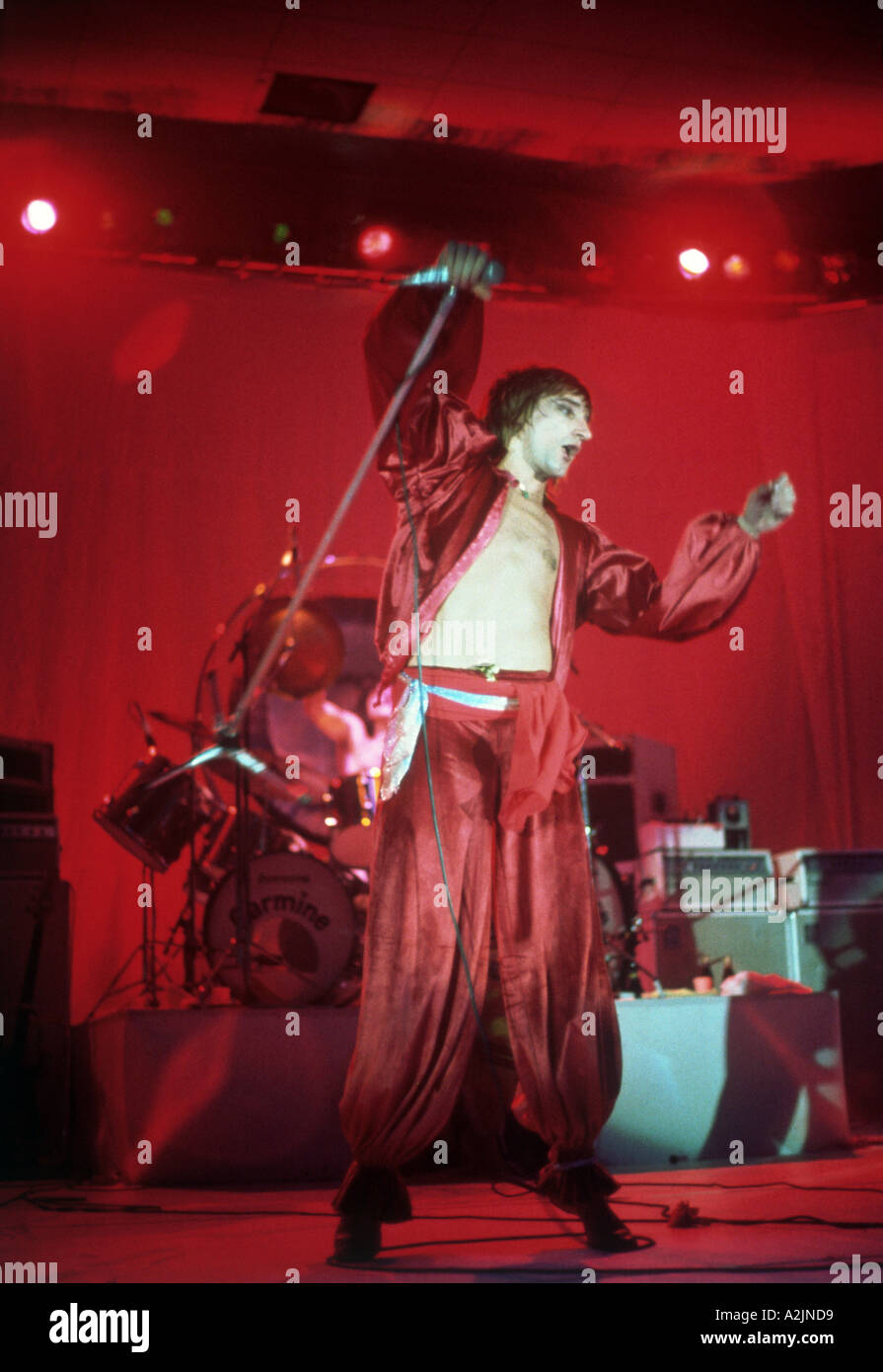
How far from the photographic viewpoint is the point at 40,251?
19.5 ft

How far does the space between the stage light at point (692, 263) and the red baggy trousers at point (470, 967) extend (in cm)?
A: 378

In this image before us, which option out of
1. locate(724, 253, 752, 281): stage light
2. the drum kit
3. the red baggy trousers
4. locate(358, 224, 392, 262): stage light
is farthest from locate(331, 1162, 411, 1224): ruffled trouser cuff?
locate(724, 253, 752, 281): stage light

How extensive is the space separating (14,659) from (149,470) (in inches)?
43.2

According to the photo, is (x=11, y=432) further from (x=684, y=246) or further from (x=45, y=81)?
(x=684, y=246)

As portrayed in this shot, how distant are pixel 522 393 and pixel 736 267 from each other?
351cm

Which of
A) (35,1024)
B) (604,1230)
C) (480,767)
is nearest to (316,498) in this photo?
(35,1024)

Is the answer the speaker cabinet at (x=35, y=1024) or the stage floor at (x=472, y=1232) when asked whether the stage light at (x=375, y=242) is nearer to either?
the speaker cabinet at (x=35, y=1024)

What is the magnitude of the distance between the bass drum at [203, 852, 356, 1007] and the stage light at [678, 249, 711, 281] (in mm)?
3179

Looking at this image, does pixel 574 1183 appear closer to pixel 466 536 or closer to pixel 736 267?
pixel 466 536

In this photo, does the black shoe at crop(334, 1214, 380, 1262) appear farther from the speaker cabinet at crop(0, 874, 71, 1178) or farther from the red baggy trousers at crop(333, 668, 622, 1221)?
the speaker cabinet at crop(0, 874, 71, 1178)

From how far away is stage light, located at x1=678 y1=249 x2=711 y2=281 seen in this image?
596cm

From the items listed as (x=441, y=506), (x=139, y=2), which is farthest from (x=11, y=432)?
(x=441, y=506)

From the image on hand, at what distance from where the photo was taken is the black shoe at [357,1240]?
8.29 ft

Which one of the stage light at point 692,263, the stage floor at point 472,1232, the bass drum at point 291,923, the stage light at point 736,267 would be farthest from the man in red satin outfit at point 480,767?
the stage light at point 736,267
